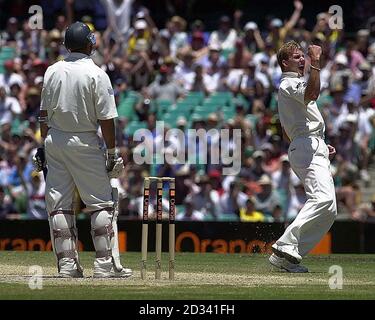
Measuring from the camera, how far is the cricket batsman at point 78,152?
11.2 meters

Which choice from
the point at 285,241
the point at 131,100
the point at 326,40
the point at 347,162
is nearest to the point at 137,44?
the point at 131,100

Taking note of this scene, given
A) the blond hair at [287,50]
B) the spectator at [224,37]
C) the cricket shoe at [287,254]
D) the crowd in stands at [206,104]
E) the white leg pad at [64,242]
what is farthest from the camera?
the spectator at [224,37]

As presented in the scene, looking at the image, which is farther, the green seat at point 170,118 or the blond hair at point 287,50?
the green seat at point 170,118

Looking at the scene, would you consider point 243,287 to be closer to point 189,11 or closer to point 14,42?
point 14,42

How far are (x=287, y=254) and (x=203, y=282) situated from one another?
113 centimetres

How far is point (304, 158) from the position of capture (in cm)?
1238

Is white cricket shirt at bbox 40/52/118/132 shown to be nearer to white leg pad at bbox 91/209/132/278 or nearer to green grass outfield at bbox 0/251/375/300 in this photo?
white leg pad at bbox 91/209/132/278

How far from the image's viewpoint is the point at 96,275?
11312mm

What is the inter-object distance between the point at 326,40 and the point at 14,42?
6.13m

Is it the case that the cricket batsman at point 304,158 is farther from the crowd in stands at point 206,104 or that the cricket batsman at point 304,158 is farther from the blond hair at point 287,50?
the crowd in stands at point 206,104

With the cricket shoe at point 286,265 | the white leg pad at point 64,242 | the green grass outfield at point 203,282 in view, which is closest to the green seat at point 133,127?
the green grass outfield at point 203,282

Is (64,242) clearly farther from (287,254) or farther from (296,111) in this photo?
(296,111)

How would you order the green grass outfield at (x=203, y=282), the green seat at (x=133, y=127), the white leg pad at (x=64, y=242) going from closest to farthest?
1. the green grass outfield at (x=203, y=282)
2. the white leg pad at (x=64, y=242)
3. the green seat at (x=133, y=127)

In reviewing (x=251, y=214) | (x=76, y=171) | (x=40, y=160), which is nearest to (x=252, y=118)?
(x=251, y=214)
